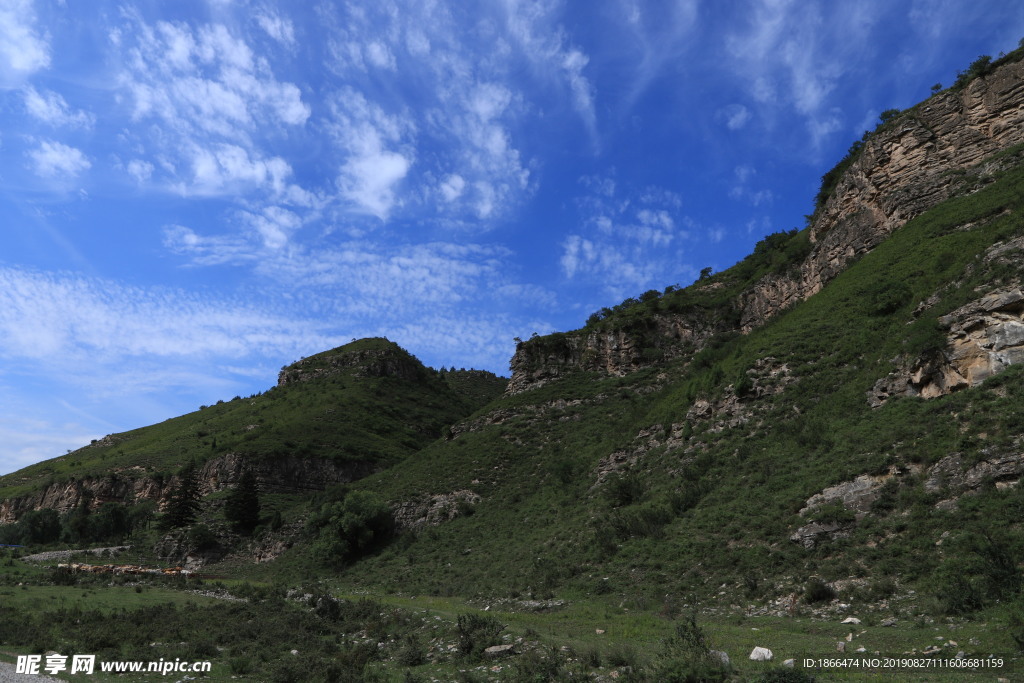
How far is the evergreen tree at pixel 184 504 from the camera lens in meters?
59.8

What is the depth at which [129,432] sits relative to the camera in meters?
119

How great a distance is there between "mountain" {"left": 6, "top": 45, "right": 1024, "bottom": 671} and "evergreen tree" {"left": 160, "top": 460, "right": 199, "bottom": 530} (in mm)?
1483

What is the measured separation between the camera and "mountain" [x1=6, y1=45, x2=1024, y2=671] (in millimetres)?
17625

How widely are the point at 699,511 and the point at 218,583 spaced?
3683 centimetres

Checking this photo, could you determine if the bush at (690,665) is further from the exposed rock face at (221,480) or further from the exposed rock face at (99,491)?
the exposed rock face at (99,491)

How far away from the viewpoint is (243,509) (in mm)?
58406

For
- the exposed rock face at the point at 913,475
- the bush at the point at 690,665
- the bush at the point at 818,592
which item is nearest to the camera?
the bush at the point at 690,665

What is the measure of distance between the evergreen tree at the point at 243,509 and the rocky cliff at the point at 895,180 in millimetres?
47173

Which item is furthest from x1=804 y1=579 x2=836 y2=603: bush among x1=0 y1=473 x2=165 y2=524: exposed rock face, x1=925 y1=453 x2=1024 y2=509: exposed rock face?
x1=0 y1=473 x2=165 y2=524: exposed rock face

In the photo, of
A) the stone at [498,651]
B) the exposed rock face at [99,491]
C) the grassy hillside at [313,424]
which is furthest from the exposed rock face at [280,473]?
the stone at [498,651]

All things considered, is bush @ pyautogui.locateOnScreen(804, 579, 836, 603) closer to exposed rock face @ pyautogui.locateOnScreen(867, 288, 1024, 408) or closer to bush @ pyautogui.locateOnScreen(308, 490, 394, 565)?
exposed rock face @ pyautogui.locateOnScreen(867, 288, 1024, 408)

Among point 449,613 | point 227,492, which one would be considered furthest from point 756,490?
point 227,492

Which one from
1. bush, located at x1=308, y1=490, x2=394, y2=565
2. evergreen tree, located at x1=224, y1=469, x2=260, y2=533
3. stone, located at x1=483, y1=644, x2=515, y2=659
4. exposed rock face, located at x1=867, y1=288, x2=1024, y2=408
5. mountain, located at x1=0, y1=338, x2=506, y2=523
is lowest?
stone, located at x1=483, y1=644, x2=515, y2=659

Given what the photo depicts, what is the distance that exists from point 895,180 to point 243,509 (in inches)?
2876
